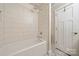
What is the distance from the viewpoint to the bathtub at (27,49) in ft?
5.47

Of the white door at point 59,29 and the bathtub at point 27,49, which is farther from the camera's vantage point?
the white door at point 59,29

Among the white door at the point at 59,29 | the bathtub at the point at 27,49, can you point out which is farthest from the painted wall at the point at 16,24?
the white door at the point at 59,29

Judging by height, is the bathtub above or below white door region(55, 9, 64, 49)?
below

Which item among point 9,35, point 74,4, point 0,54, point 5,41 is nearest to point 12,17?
point 9,35

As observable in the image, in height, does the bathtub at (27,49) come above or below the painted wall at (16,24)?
below

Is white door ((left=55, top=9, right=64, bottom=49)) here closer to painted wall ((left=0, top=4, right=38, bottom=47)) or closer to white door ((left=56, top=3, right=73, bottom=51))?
white door ((left=56, top=3, right=73, bottom=51))

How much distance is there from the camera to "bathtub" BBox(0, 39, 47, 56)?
1.67 meters

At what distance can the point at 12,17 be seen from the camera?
199cm

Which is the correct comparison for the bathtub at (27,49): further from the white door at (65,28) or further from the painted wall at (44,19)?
the white door at (65,28)

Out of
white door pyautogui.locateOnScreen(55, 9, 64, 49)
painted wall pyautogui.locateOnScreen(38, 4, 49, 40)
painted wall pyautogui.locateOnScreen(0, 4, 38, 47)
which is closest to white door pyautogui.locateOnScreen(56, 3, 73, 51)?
white door pyautogui.locateOnScreen(55, 9, 64, 49)

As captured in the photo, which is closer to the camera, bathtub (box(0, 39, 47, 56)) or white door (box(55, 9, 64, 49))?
bathtub (box(0, 39, 47, 56))

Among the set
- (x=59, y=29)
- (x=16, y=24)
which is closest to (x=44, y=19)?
(x=59, y=29)

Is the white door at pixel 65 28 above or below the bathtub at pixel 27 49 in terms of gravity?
above

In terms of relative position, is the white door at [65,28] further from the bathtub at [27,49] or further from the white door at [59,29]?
the bathtub at [27,49]
